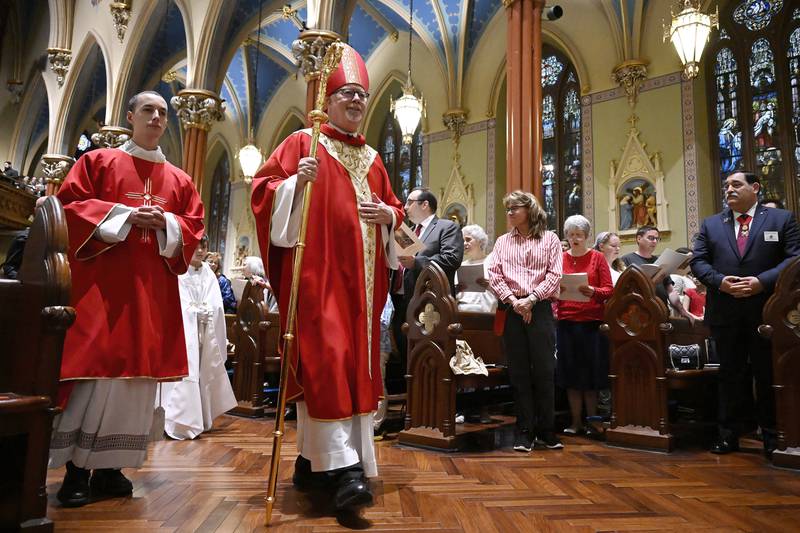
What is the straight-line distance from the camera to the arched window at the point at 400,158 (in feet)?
45.3

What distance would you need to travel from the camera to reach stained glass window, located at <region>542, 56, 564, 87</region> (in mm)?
11914

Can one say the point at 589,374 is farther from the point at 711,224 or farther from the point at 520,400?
the point at 711,224

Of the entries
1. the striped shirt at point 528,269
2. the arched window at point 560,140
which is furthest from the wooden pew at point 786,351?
the arched window at point 560,140

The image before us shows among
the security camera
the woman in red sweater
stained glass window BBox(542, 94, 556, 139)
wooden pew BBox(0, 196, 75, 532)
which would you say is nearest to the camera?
wooden pew BBox(0, 196, 75, 532)

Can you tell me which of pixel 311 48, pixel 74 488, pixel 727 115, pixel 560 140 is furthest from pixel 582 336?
pixel 560 140

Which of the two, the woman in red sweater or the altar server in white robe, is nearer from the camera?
the altar server in white robe

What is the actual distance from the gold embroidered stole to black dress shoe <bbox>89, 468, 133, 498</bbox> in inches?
44.3

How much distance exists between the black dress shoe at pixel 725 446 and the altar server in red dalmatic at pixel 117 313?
10.2 ft

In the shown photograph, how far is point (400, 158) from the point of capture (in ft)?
46.7

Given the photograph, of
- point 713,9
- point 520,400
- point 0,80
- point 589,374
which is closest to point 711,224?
point 589,374

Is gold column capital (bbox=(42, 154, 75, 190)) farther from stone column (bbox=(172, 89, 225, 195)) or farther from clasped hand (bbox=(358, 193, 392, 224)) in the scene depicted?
clasped hand (bbox=(358, 193, 392, 224))

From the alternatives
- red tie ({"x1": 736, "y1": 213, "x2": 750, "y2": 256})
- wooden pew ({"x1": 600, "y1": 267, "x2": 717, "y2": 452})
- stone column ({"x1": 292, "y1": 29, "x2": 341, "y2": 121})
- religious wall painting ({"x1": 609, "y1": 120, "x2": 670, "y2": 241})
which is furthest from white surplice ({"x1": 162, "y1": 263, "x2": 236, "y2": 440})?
religious wall painting ({"x1": 609, "y1": 120, "x2": 670, "y2": 241})

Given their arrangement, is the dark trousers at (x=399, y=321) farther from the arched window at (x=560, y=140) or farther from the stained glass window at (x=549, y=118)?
the stained glass window at (x=549, y=118)

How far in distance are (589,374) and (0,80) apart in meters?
18.6
